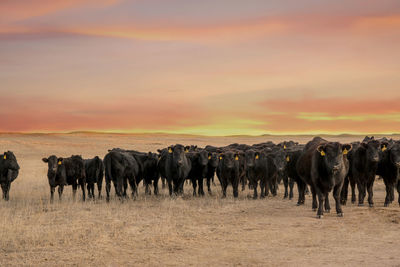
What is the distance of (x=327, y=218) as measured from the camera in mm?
13375

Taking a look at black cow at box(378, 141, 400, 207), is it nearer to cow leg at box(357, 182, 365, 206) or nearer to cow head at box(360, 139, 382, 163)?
cow head at box(360, 139, 382, 163)

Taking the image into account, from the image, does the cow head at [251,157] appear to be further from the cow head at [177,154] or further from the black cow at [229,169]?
the cow head at [177,154]

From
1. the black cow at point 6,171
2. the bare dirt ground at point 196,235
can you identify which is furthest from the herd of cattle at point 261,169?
the bare dirt ground at point 196,235

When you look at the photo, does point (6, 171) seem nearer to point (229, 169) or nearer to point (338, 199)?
point (229, 169)

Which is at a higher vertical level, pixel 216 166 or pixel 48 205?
pixel 216 166

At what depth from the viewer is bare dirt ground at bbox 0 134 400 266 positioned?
908cm

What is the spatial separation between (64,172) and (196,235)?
959 cm

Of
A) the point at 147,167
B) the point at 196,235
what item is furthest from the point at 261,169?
the point at 196,235

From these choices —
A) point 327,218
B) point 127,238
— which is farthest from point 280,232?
point 127,238

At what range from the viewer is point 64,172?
63.1 ft

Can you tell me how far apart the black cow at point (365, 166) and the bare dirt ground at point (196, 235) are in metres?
0.65

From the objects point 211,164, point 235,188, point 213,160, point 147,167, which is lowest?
point 235,188

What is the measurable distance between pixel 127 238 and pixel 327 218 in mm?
5764

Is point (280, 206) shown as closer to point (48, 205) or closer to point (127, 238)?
point (127, 238)
